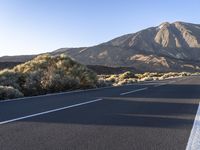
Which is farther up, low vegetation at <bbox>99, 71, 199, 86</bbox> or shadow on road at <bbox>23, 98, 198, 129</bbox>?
shadow on road at <bbox>23, 98, 198, 129</bbox>

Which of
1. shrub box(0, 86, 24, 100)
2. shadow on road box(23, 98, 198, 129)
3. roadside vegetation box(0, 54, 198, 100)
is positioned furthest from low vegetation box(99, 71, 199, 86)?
shadow on road box(23, 98, 198, 129)

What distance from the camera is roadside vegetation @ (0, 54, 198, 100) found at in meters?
22.7

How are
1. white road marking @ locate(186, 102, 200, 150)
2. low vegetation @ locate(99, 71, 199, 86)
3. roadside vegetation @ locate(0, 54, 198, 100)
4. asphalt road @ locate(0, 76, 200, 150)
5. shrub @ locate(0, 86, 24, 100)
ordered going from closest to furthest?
white road marking @ locate(186, 102, 200, 150)
asphalt road @ locate(0, 76, 200, 150)
shrub @ locate(0, 86, 24, 100)
roadside vegetation @ locate(0, 54, 198, 100)
low vegetation @ locate(99, 71, 199, 86)

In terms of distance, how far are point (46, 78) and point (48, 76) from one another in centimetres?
23

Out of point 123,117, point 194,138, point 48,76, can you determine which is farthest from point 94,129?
point 48,76

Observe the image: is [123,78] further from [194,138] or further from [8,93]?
[194,138]

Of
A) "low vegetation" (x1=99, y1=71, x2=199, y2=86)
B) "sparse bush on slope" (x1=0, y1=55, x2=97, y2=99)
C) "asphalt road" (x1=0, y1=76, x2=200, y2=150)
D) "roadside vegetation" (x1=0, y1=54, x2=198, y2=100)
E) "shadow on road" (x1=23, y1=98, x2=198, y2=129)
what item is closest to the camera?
"asphalt road" (x1=0, y1=76, x2=200, y2=150)

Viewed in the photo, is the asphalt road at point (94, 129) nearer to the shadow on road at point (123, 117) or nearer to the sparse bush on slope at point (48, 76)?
the shadow on road at point (123, 117)

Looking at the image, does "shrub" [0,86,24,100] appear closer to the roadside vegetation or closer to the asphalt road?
the roadside vegetation

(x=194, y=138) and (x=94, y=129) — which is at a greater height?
(x=94, y=129)

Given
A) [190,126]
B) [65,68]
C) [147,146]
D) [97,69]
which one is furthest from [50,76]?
[97,69]

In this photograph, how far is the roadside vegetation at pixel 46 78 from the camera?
2270 cm

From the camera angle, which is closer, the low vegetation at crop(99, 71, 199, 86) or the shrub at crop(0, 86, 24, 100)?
the shrub at crop(0, 86, 24, 100)

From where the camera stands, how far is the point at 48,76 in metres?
26.0
